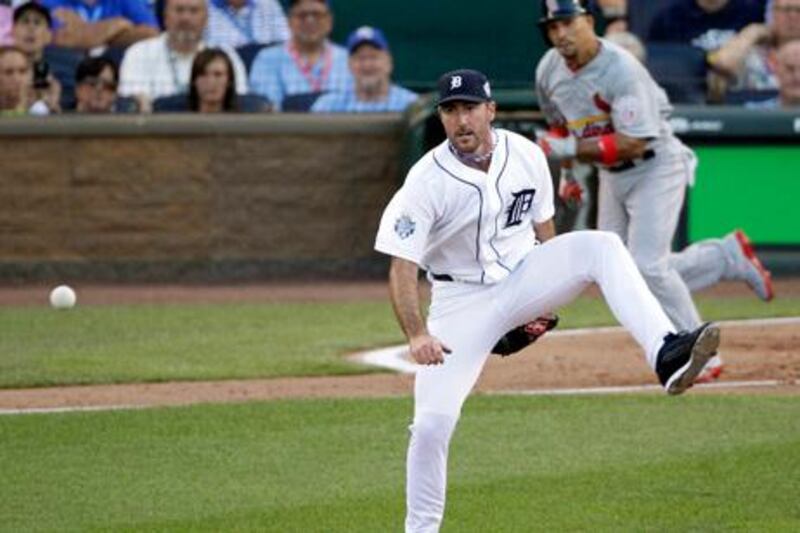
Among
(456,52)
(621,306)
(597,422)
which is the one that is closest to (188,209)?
(456,52)

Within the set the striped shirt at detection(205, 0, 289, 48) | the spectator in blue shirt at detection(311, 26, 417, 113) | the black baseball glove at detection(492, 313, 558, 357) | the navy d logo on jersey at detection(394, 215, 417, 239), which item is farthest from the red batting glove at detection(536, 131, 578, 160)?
the striped shirt at detection(205, 0, 289, 48)

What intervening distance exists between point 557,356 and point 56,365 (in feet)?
9.44

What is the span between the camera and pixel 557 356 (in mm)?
11562

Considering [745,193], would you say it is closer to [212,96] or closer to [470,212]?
[212,96]

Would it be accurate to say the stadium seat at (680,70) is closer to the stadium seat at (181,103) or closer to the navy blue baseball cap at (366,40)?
the navy blue baseball cap at (366,40)

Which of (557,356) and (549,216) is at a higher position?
(549,216)

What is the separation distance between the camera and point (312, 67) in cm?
1559

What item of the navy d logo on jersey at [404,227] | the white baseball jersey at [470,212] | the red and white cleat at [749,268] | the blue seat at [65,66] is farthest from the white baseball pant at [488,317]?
the blue seat at [65,66]

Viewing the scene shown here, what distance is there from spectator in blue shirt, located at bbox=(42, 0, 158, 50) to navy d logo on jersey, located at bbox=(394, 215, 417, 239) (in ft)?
30.9

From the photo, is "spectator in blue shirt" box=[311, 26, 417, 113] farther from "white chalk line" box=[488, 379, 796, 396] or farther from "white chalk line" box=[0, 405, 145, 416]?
"white chalk line" box=[0, 405, 145, 416]

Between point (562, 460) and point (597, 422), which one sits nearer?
point (562, 460)

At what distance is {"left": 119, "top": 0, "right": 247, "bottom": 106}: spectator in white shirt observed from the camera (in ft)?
48.9

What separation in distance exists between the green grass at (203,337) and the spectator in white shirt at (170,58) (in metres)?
2.11

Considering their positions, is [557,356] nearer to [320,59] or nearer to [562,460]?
[562,460]
